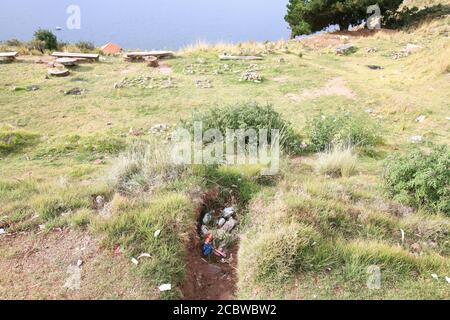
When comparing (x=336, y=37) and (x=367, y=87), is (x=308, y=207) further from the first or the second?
(x=336, y=37)

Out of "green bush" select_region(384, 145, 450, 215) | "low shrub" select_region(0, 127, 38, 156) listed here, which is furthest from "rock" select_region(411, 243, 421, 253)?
"low shrub" select_region(0, 127, 38, 156)

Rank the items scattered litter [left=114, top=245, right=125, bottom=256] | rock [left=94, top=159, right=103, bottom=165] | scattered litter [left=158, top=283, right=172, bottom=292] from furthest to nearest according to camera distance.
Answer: rock [left=94, top=159, right=103, bottom=165], scattered litter [left=114, top=245, right=125, bottom=256], scattered litter [left=158, top=283, right=172, bottom=292]

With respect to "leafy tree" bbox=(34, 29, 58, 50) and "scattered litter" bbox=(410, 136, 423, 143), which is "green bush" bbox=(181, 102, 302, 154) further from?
"leafy tree" bbox=(34, 29, 58, 50)

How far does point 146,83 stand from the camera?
10.7 m

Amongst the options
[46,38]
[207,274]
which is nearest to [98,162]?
[207,274]

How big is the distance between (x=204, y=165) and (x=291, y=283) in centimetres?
178

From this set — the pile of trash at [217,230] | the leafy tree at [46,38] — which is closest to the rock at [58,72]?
the leafy tree at [46,38]

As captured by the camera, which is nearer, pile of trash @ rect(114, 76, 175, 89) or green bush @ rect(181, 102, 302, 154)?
green bush @ rect(181, 102, 302, 154)

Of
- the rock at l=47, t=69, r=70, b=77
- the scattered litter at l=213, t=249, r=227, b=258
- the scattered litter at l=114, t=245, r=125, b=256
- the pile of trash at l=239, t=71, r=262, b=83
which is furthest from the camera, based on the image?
the rock at l=47, t=69, r=70, b=77

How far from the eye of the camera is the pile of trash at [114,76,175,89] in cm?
1038

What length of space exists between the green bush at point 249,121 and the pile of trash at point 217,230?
217 cm

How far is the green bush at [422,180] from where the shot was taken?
3717 mm

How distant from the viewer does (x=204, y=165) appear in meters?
4.10

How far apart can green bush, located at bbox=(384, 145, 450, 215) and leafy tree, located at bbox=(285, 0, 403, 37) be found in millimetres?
17007
